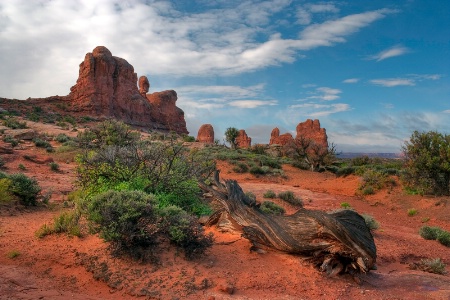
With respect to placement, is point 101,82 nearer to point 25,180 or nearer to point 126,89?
point 126,89

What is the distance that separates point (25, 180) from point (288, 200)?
10632mm

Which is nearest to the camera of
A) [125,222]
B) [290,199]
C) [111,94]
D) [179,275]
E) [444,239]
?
[179,275]

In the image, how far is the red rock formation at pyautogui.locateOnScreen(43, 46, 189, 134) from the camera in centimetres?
6806

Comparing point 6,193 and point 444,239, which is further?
point 444,239

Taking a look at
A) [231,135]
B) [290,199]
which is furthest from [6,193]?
[231,135]

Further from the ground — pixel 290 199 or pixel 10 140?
pixel 10 140

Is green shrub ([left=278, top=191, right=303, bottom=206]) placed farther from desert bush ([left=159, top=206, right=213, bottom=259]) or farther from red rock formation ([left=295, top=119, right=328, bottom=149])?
red rock formation ([left=295, top=119, right=328, bottom=149])

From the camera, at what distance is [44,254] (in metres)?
6.49

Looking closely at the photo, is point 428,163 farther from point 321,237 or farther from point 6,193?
point 6,193

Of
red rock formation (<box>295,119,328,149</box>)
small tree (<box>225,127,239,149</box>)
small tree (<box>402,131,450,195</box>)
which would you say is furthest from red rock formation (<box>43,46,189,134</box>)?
small tree (<box>402,131,450,195</box>)

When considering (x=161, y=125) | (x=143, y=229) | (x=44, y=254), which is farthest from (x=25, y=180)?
(x=161, y=125)

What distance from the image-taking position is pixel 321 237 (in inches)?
264

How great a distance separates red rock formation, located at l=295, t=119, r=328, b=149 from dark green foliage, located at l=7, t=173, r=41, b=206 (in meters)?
70.7

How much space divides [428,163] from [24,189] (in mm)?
17734
